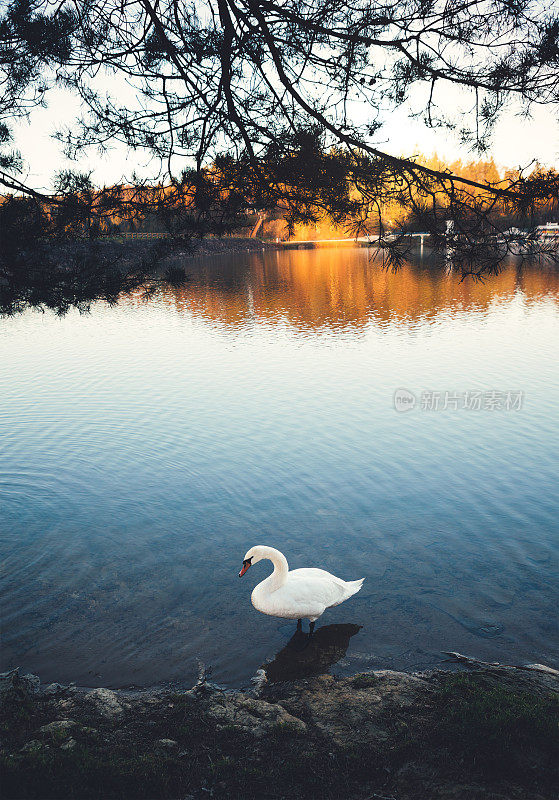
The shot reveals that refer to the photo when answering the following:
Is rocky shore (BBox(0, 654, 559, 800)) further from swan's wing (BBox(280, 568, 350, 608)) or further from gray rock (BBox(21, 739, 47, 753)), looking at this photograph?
swan's wing (BBox(280, 568, 350, 608))

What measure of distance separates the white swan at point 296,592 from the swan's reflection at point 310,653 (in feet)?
0.60

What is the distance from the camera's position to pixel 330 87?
677cm

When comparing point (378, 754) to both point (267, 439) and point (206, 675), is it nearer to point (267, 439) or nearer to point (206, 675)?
point (206, 675)

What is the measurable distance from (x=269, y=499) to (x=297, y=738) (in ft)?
18.1

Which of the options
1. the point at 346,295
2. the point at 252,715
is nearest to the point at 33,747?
the point at 252,715

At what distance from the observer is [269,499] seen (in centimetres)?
1001

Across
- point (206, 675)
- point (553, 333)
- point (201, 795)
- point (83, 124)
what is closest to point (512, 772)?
point (201, 795)

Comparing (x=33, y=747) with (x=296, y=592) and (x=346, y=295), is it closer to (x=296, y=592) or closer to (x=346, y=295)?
(x=296, y=592)

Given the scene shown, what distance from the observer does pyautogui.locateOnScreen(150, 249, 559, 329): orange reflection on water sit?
28.3 meters

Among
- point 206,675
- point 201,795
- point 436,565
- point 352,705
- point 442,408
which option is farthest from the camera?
point 442,408

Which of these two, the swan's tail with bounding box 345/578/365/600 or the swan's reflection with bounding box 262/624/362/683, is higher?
the swan's tail with bounding box 345/578/365/600

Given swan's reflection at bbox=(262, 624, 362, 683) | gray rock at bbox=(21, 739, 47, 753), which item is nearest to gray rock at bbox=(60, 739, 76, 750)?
gray rock at bbox=(21, 739, 47, 753)

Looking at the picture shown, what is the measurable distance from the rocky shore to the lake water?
59cm

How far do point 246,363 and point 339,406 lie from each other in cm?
605
